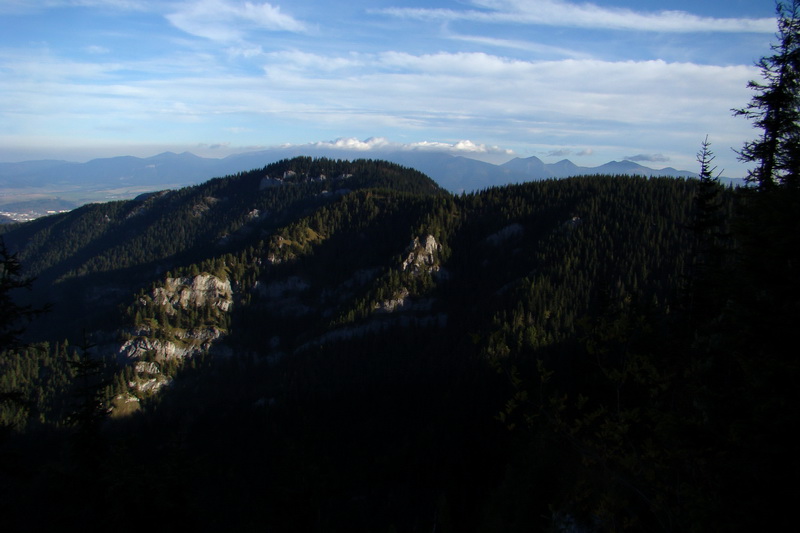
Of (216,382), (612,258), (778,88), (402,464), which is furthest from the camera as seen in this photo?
(216,382)

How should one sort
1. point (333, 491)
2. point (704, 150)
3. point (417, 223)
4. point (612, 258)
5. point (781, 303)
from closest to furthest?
point (781, 303) < point (704, 150) < point (333, 491) < point (612, 258) < point (417, 223)

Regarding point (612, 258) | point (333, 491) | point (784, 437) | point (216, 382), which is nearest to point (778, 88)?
point (784, 437)

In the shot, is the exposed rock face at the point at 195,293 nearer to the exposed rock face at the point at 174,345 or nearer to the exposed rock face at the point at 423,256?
the exposed rock face at the point at 174,345

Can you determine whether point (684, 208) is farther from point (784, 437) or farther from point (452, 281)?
point (784, 437)

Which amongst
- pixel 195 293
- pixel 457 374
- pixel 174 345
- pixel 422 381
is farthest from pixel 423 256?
pixel 174 345

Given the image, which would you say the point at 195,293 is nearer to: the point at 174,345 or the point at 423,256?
the point at 174,345

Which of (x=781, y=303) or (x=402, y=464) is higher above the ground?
(x=781, y=303)

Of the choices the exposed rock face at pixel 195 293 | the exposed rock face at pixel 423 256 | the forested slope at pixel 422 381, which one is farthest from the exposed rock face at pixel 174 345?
the exposed rock face at pixel 423 256
